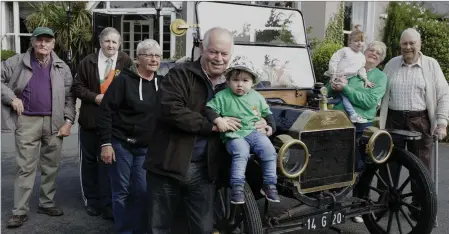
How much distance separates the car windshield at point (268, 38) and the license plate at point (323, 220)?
59.0 inches

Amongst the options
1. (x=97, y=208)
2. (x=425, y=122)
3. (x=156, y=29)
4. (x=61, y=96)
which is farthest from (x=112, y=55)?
(x=156, y=29)

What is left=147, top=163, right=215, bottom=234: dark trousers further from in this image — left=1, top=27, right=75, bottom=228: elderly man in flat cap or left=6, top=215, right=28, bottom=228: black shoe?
left=6, top=215, right=28, bottom=228: black shoe

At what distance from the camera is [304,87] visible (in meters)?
4.88

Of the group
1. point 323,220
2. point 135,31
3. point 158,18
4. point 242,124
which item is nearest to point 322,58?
point 158,18

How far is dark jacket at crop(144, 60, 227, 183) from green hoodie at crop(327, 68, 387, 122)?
6.68ft

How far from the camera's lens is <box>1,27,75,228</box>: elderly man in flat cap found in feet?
14.4

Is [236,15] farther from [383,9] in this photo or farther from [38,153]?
[383,9]

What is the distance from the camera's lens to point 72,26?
1450 cm

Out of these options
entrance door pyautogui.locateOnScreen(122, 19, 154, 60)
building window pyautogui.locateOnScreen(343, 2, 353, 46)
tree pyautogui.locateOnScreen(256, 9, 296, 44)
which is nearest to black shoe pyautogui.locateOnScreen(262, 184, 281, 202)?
tree pyautogui.locateOnScreen(256, 9, 296, 44)

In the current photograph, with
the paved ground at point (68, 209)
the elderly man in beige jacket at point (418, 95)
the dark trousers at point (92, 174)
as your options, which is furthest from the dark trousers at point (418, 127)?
the dark trousers at point (92, 174)

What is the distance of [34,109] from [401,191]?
10.8 ft

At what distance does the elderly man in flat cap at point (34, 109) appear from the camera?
4.40 meters

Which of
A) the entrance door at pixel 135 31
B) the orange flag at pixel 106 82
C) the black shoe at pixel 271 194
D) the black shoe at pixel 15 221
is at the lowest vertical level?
the black shoe at pixel 15 221

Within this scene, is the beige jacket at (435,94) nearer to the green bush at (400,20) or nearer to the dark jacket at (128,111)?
the dark jacket at (128,111)
